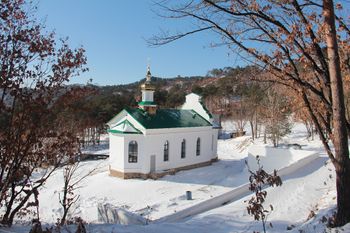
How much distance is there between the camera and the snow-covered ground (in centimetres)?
791

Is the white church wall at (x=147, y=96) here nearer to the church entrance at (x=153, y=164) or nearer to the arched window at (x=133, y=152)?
the arched window at (x=133, y=152)

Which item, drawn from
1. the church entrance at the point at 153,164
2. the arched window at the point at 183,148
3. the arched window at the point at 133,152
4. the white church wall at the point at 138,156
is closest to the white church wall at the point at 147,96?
the white church wall at the point at 138,156

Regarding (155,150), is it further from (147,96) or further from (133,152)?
(147,96)

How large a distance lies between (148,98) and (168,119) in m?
2.24

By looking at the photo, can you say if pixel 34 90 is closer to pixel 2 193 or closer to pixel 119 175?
pixel 2 193

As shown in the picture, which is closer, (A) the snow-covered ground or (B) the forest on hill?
(B) the forest on hill

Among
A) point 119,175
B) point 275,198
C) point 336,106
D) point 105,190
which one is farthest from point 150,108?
point 336,106

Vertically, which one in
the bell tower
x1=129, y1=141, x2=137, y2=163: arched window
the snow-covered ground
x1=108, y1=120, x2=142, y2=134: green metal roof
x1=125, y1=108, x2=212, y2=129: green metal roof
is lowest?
the snow-covered ground

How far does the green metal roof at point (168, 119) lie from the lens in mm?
22734

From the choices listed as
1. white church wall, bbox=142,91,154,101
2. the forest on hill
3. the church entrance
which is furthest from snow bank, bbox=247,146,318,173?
white church wall, bbox=142,91,154,101

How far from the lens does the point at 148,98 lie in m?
24.5

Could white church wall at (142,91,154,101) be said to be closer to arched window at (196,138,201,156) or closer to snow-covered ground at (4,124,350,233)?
arched window at (196,138,201,156)

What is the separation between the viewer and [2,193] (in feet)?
21.5

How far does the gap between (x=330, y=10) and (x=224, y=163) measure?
21.6 meters
